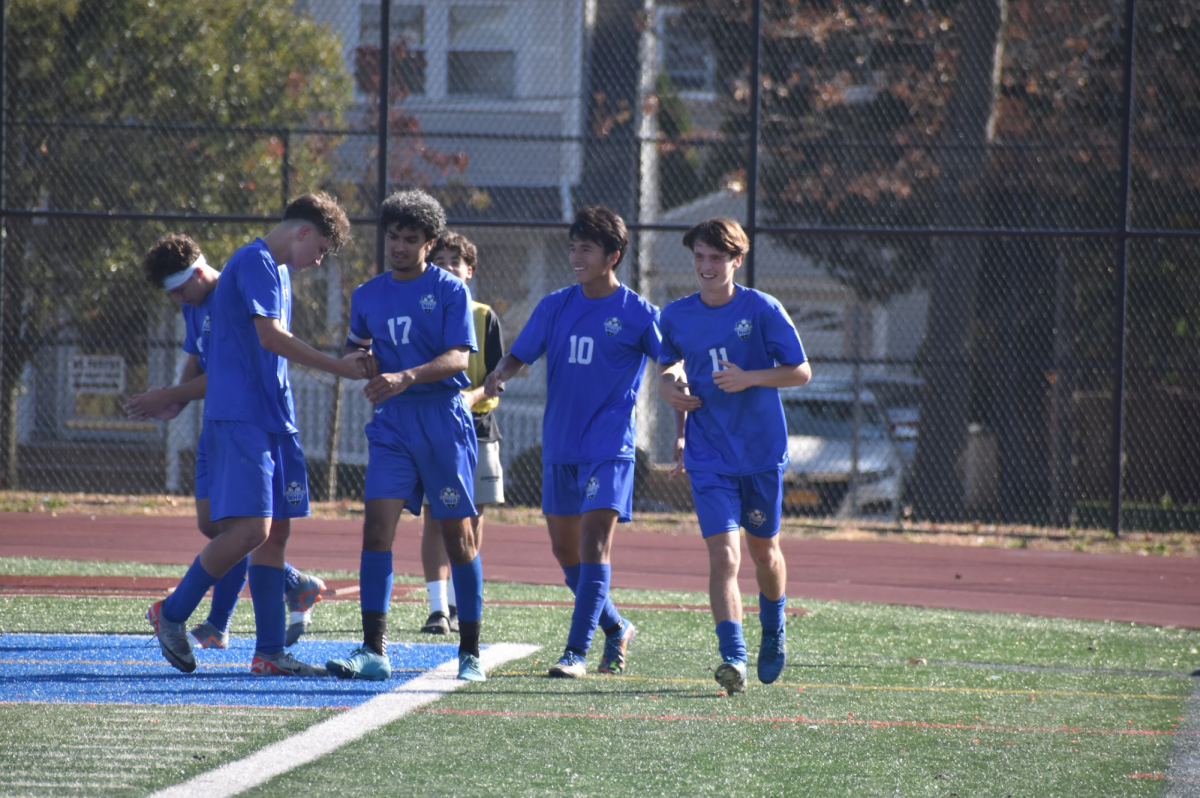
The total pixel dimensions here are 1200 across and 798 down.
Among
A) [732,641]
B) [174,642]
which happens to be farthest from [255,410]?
[732,641]

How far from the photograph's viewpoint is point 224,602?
5.68 meters

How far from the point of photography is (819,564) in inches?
419

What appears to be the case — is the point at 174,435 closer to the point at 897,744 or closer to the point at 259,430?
the point at 259,430

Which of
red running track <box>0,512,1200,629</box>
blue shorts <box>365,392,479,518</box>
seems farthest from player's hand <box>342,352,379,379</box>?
red running track <box>0,512,1200,629</box>

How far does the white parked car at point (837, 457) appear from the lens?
14.0 metres

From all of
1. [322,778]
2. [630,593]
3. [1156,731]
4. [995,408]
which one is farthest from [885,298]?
[322,778]

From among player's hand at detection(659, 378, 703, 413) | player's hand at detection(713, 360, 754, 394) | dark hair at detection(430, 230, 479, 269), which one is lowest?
player's hand at detection(659, 378, 703, 413)

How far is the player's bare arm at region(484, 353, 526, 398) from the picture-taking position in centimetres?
571

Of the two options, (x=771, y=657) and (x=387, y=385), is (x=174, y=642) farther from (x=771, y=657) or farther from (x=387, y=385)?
(x=771, y=657)

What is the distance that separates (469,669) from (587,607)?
1.80 feet

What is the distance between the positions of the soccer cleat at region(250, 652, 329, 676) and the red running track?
311 centimetres

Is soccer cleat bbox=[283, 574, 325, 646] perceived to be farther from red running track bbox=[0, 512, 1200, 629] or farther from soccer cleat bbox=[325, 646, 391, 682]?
red running track bbox=[0, 512, 1200, 629]

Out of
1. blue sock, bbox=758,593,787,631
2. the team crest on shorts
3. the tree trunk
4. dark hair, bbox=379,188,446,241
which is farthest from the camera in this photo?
the tree trunk

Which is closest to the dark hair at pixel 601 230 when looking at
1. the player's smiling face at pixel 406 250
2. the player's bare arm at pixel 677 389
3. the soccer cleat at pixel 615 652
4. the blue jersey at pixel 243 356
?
the player's bare arm at pixel 677 389
